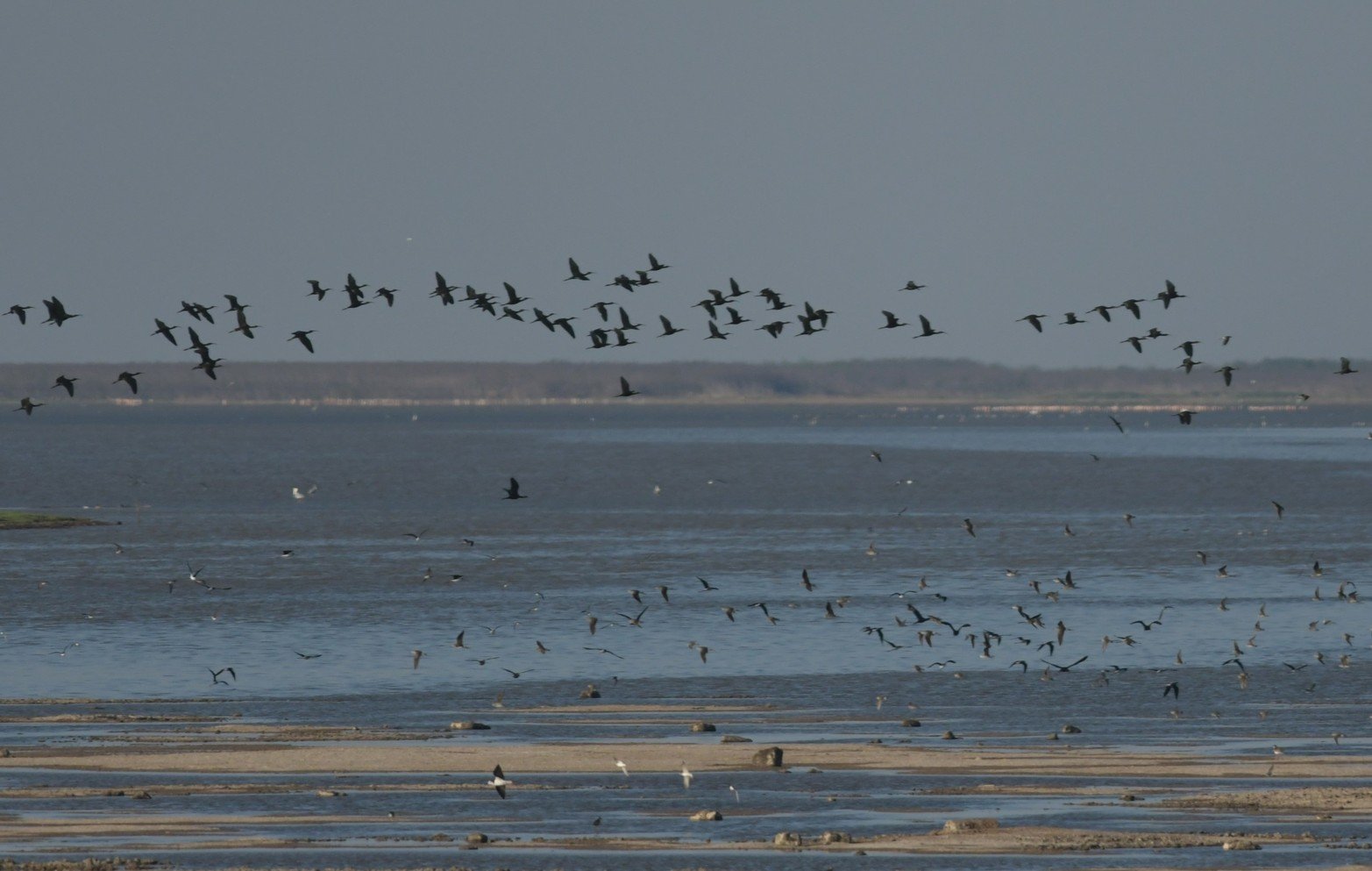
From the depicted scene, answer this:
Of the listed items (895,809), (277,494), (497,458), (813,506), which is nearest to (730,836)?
(895,809)

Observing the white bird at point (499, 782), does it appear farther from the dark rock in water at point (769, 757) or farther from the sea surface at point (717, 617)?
the dark rock in water at point (769, 757)

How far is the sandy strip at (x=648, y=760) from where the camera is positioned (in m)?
A: 30.4

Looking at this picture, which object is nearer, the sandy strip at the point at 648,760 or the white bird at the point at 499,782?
the white bird at the point at 499,782

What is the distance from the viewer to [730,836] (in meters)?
26.2

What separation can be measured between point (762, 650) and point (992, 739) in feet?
41.5

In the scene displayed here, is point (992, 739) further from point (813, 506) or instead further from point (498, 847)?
point (813, 506)

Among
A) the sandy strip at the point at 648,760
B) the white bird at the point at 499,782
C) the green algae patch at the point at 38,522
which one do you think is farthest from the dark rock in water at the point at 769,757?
the green algae patch at the point at 38,522

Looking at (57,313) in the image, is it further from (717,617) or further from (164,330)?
(717,617)

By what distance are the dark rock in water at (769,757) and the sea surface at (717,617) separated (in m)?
0.95

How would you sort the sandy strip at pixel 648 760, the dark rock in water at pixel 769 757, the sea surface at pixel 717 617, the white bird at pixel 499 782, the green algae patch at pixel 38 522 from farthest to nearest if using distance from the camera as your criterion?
the green algae patch at pixel 38 522, the sea surface at pixel 717 617, the dark rock in water at pixel 769 757, the sandy strip at pixel 648 760, the white bird at pixel 499 782

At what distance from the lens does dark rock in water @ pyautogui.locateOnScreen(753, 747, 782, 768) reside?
30.8 meters

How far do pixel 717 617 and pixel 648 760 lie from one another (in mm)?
21293

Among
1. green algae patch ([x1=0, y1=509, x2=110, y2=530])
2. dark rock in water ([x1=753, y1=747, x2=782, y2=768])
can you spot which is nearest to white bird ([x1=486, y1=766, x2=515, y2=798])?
dark rock in water ([x1=753, y1=747, x2=782, y2=768])

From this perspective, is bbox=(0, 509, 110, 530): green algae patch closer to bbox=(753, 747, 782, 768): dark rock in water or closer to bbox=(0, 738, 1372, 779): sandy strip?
bbox=(0, 738, 1372, 779): sandy strip
